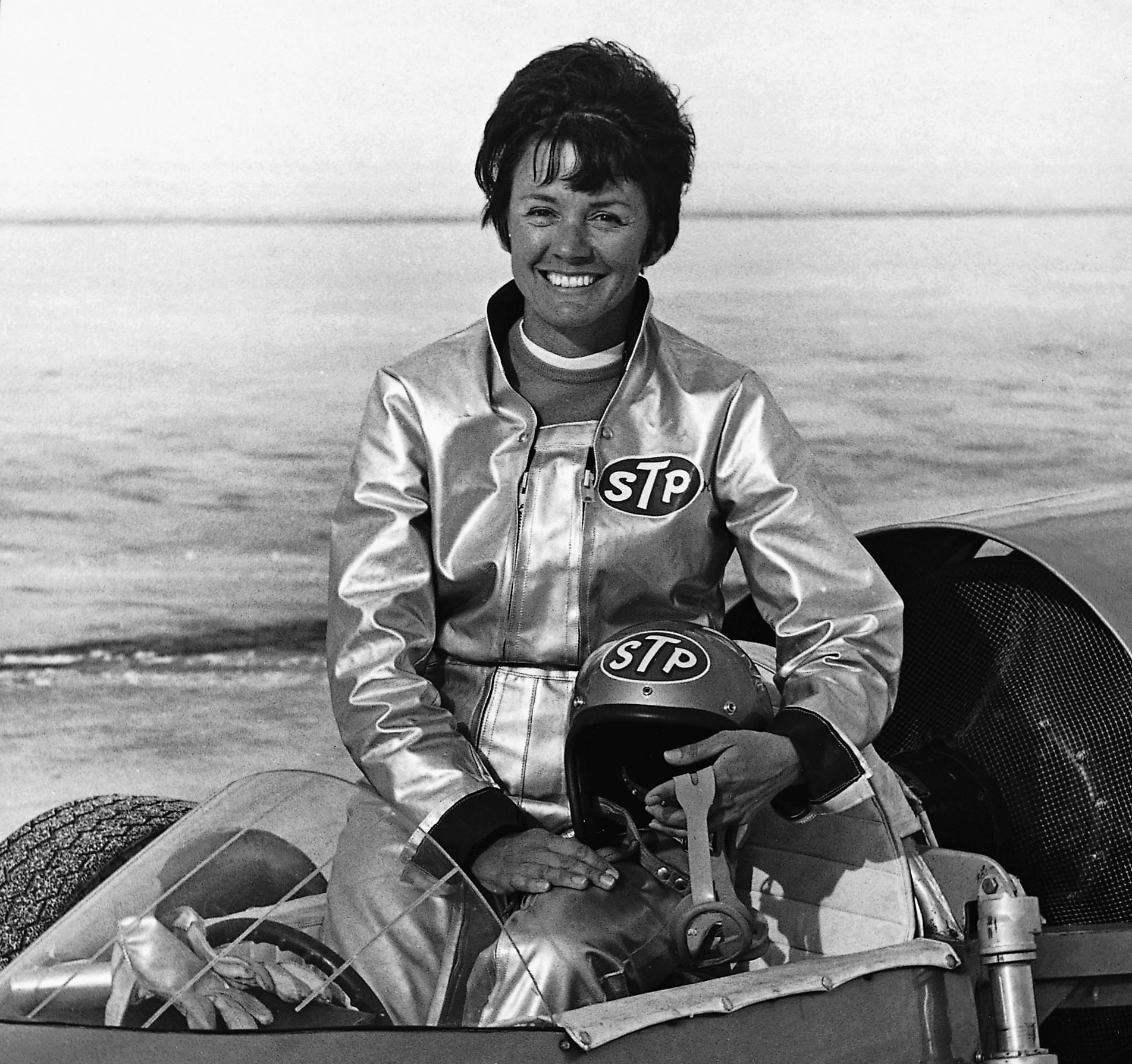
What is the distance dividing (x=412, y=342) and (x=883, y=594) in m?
3.49

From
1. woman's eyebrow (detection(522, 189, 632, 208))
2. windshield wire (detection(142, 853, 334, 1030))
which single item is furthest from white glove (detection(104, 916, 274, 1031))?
woman's eyebrow (detection(522, 189, 632, 208))

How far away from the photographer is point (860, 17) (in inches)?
224

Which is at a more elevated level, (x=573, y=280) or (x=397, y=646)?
(x=573, y=280)

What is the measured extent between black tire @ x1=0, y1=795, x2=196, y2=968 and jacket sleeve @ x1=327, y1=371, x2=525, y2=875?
13.3 inches

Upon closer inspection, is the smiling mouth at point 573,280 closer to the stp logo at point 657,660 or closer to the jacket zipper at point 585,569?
the jacket zipper at point 585,569

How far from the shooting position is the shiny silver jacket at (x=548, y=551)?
87.7 inches

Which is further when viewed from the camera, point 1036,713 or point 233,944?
point 1036,713

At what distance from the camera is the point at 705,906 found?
1889 mm

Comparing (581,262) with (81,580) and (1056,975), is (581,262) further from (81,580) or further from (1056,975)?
(81,580)

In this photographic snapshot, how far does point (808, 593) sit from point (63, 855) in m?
1.03

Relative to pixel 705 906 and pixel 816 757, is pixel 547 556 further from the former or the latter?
pixel 705 906

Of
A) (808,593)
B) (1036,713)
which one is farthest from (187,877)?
(1036,713)

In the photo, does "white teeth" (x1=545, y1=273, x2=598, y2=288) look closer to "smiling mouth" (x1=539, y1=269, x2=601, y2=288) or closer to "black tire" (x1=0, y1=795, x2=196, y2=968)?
"smiling mouth" (x1=539, y1=269, x2=601, y2=288)

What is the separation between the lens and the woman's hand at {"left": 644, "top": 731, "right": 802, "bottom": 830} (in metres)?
1.96
